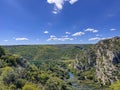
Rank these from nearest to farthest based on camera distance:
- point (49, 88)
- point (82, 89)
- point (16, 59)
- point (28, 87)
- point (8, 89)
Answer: point (8, 89) → point (28, 87) → point (49, 88) → point (16, 59) → point (82, 89)

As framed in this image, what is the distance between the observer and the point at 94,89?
182500 mm

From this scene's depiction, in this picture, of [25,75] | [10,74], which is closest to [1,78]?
[10,74]

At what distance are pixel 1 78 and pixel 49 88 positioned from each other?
26214 mm

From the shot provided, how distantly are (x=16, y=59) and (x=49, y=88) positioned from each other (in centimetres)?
3067

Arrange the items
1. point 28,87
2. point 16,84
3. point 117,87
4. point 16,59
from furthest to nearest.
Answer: point 16,59, point 117,87, point 16,84, point 28,87

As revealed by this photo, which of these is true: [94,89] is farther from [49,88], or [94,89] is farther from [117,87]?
[49,88]

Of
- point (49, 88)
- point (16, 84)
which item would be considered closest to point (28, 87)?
point (16, 84)

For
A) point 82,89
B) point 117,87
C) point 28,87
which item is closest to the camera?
point 28,87

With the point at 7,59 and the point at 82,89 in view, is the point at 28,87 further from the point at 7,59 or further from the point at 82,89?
the point at 82,89

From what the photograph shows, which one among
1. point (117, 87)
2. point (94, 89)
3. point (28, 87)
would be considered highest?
point (28, 87)

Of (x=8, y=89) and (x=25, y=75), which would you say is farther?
(x=25, y=75)

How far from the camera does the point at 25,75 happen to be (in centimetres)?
11344

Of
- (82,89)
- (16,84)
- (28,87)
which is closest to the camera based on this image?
(28,87)

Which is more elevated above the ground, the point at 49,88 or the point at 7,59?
the point at 7,59
